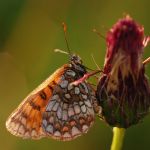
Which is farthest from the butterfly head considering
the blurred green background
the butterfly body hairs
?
the blurred green background

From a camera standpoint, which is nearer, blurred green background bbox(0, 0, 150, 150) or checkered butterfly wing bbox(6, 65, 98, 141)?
checkered butterfly wing bbox(6, 65, 98, 141)

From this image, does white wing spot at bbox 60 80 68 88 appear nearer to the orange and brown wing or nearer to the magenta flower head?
the orange and brown wing

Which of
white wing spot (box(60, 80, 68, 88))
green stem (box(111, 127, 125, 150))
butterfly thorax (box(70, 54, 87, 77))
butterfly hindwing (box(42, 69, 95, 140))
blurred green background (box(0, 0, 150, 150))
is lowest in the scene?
green stem (box(111, 127, 125, 150))

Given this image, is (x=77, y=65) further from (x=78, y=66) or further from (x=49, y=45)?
(x=49, y=45)

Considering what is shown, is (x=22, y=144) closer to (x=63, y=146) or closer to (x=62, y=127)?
(x=63, y=146)

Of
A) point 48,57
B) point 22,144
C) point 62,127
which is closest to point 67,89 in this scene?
point 62,127

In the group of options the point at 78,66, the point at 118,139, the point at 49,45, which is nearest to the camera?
the point at 118,139

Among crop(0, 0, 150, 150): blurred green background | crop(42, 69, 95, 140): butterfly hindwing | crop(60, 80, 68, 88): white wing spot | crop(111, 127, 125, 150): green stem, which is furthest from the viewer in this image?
crop(0, 0, 150, 150): blurred green background

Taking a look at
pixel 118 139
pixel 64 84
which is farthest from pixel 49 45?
pixel 118 139
